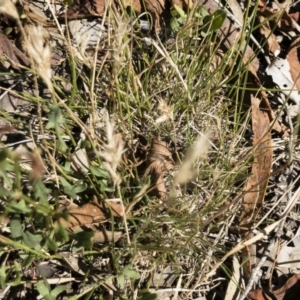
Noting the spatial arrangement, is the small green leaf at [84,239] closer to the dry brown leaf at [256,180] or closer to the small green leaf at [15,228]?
the small green leaf at [15,228]

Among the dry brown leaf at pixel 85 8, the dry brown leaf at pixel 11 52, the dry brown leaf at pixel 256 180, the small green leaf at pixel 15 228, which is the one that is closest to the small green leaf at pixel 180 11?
the dry brown leaf at pixel 85 8

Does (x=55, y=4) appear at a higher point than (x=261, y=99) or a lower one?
higher

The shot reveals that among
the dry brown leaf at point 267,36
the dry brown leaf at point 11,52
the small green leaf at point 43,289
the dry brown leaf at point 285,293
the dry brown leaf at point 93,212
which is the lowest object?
the dry brown leaf at point 285,293

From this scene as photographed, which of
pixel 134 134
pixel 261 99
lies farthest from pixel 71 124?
pixel 261 99

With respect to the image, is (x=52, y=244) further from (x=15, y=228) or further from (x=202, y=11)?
(x=202, y=11)

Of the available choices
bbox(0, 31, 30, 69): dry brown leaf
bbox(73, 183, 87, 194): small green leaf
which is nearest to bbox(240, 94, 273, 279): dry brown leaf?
bbox(73, 183, 87, 194): small green leaf

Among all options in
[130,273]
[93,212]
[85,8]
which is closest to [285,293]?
[130,273]

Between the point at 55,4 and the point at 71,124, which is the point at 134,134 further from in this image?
the point at 55,4
